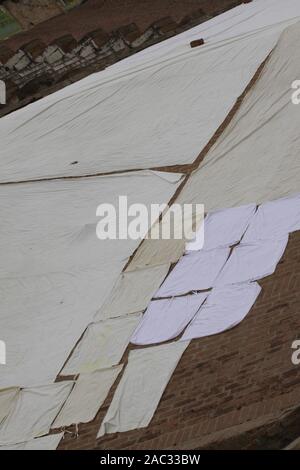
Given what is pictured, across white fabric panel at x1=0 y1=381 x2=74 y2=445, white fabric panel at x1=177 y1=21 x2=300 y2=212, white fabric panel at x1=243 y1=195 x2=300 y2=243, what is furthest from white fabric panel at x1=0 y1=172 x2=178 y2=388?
white fabric panel at x1=243 y1=195 x2=300 y2=243

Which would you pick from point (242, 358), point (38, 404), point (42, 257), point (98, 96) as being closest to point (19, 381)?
point (38, 404)

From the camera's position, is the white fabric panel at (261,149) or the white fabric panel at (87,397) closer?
the white fabric panel at (87,397)

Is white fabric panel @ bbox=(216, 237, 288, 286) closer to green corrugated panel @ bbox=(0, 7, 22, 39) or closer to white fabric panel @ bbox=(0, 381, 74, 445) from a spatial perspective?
white fabric panel @ bbox=(0, 381, 74, 445)

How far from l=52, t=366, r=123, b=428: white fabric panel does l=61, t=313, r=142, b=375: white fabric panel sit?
168 mm

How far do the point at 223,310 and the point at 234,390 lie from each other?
145 cm

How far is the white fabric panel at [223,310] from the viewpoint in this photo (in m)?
9.72

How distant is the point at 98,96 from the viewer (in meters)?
14.1

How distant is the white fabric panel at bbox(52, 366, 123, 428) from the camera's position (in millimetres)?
9398

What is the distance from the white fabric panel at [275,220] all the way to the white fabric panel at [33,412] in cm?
344

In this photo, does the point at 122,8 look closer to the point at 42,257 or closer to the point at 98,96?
the point at 98,96

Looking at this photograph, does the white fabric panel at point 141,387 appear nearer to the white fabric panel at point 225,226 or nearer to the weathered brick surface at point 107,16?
the white fabric panel at point 225,226

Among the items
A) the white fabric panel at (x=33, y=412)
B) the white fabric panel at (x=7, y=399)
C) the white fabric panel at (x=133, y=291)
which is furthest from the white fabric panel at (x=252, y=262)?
the white fabric panel at (x=7, y=399)

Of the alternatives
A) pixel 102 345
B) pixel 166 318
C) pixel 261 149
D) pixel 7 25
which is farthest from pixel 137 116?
pixel 7 25
